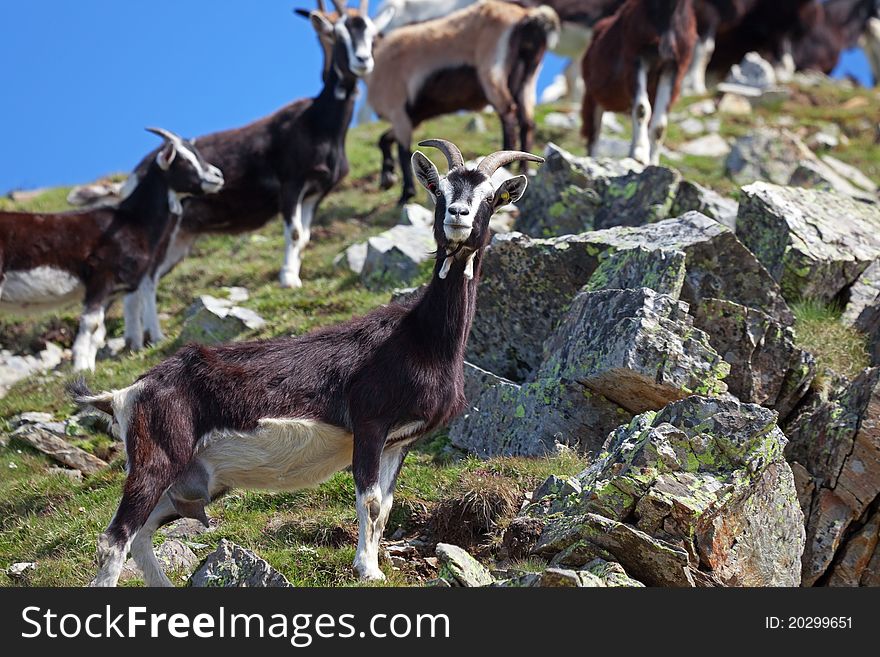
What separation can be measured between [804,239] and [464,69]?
26.0 ft

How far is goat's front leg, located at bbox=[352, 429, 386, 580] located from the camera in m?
8.07

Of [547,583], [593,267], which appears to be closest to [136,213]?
[593,267]

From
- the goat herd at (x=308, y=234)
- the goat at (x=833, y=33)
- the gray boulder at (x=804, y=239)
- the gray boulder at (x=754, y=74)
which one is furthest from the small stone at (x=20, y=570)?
the goat at (x=833, y=33)

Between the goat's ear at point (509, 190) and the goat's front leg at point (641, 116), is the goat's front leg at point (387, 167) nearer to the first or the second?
the goat's front leg at point (641, 116)

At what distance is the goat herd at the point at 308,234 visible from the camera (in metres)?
8.21

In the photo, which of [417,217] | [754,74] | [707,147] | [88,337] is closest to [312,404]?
[88,337]

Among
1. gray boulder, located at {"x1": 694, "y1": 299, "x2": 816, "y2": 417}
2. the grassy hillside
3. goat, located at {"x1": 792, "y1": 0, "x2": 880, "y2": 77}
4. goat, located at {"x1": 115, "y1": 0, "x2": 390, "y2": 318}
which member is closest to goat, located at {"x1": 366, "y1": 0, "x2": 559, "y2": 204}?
the grassy hillside

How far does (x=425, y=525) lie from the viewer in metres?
9.28

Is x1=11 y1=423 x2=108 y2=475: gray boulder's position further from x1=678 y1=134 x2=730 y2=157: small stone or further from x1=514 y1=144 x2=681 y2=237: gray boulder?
x1=678 y1=134 x2=730 y2=157: small stone

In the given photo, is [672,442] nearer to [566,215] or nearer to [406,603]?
[406,603]

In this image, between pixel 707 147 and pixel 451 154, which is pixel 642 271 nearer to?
pixel 451 154

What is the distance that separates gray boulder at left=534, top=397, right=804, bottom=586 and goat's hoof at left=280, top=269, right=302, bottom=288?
25.8 ft

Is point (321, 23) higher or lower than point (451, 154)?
lower

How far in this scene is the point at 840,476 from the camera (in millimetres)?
9016
